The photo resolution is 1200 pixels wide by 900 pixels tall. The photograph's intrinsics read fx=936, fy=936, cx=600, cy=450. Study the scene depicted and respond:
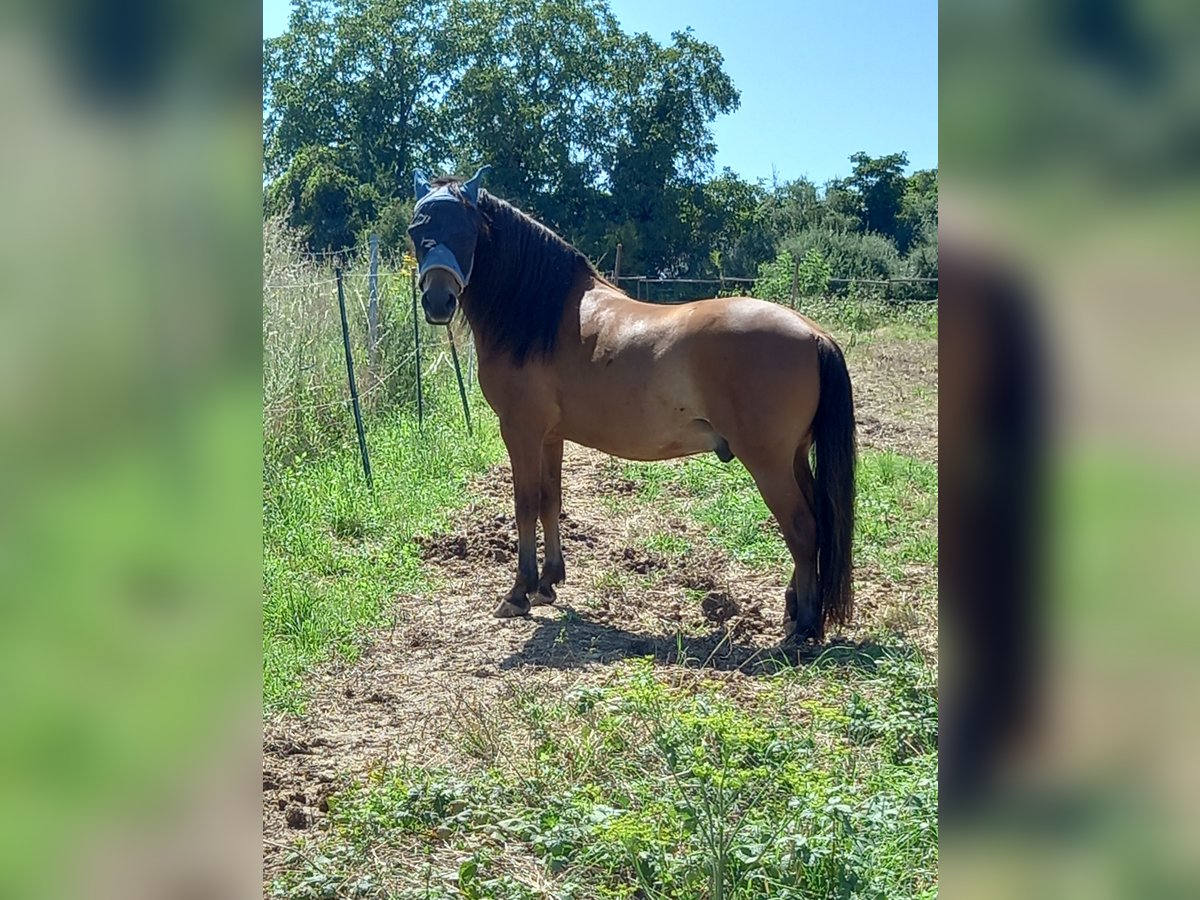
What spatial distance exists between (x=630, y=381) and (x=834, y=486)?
106cm

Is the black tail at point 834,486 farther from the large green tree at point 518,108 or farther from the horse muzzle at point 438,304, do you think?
the large green tree at point 518,108

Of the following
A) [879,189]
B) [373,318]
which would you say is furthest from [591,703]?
[879,189]

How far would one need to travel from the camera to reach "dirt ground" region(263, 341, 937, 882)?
9.87ft

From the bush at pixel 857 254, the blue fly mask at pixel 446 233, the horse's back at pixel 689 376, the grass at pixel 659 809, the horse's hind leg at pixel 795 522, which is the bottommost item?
the grass at pixel 659 809

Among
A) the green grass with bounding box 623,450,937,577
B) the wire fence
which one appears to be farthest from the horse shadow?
the wire fence

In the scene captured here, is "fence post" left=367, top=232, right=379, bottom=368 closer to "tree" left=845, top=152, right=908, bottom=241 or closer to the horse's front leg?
the horse's front leg

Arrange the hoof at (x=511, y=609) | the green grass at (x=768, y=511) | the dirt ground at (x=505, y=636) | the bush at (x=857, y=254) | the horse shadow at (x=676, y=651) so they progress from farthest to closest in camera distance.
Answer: the bush at (x=857, y=254) < the green grass at (x=768, y=511) < the hoof at (x=511, y=609) < the horse shadow at (x=676, y=651) < the dirt ground at (x=505, y=636)

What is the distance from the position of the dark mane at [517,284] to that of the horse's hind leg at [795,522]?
1240 millimetres

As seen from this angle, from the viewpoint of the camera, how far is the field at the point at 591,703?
2.12 meters

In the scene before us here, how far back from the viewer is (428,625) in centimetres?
436

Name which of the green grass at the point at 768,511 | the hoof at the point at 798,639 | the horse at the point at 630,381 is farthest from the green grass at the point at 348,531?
the hoof at the point at 798,639

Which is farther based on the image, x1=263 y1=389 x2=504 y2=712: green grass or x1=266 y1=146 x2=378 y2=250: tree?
x1=266 y1=146 x2=378 y2=250: tree
